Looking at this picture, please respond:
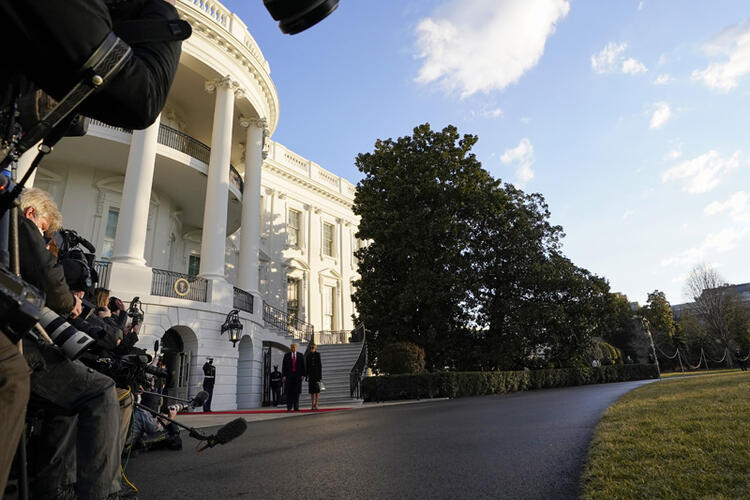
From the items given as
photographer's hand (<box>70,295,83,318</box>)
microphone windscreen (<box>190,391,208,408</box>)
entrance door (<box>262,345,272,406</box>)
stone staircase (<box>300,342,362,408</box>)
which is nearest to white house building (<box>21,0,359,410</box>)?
entrance door (<box>262,345,272,406</box>)

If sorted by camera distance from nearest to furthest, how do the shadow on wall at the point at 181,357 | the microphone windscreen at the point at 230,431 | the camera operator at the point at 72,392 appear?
the camera operator at the point at 72,392, the microphone windscreen at the point at 230,431, the shadow on wall at the point at 181,357

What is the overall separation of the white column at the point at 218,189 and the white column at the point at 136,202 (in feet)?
7.20

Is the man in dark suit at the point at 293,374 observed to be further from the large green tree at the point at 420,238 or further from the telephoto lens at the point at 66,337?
the telephoto lens at the point at 66,337

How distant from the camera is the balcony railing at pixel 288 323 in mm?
21938

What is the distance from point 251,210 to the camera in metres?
19.3

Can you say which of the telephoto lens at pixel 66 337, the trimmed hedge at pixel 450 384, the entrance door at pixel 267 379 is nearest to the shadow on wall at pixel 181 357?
the entrance door at pixel 267 379

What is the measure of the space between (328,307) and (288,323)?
542 cm

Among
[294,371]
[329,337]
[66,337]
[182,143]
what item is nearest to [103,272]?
[182,143]

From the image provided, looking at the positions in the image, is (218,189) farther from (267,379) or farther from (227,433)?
(227,433)

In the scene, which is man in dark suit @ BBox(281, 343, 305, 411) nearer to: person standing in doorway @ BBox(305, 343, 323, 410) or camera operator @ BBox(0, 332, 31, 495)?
person standing in doorway @ BBox(305, 343, 323, 410)

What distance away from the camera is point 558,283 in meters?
21.2

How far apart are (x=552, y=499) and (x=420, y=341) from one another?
17714 millimetres

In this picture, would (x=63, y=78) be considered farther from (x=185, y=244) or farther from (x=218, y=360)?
(x=185, y=244)

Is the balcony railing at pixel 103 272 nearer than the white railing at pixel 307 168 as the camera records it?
Yes
